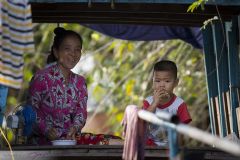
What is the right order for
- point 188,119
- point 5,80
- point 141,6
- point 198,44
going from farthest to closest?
point 198,44, point 141,6, point 188,119, point 5,80

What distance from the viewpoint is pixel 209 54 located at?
9.60 meters

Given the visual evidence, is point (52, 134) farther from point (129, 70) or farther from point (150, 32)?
point (129, 70)

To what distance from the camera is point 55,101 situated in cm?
827

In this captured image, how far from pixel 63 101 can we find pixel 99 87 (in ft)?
19.4

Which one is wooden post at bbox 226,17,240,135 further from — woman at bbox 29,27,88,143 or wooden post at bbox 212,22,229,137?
woman at bbox 29,27,88,143

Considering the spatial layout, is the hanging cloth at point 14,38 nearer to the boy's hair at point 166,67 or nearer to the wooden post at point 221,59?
the boy's hair at point 166,67

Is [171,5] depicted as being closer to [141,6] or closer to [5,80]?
[141,6]

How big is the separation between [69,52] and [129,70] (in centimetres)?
593

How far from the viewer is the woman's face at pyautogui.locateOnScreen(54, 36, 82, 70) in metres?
8.29

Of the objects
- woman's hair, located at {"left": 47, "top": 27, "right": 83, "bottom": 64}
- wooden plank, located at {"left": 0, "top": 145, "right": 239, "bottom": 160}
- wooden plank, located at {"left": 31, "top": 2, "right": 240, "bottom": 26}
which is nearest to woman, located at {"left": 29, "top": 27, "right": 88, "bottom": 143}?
woman's hair, located at {"left": 47, "top": 27, "right": 83, "bottom": 64}

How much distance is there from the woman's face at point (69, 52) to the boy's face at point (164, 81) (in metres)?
0.92

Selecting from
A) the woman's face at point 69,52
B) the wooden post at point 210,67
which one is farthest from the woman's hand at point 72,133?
the wooden post at point 210,67

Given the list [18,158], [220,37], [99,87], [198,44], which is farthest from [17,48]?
[99,87]

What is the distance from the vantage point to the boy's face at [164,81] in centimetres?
776
